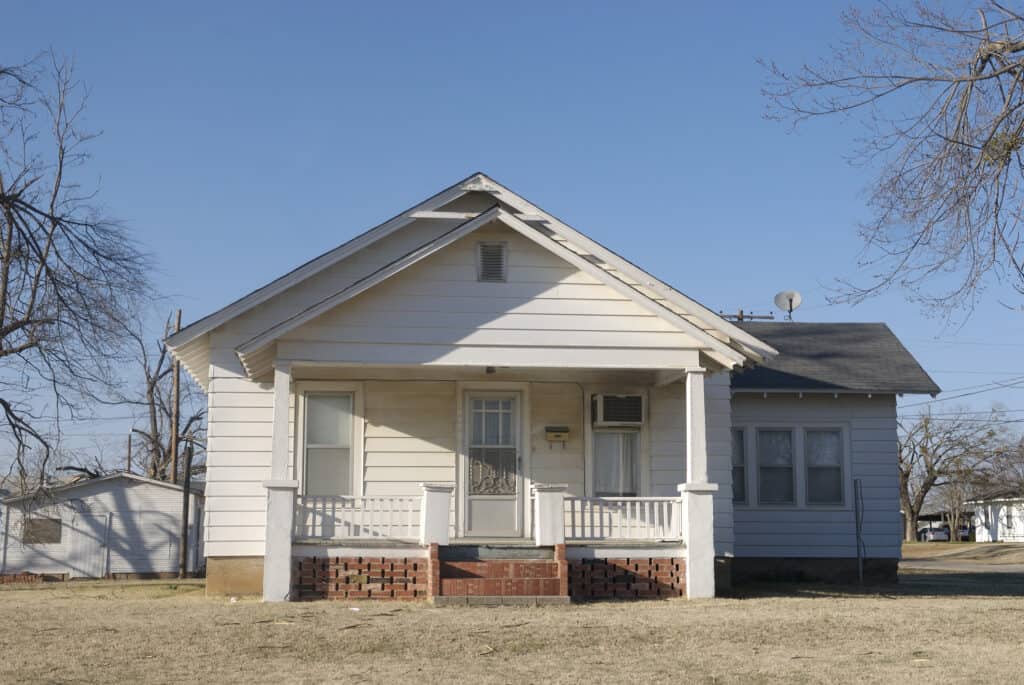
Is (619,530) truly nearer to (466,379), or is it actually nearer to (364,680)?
(466,379)

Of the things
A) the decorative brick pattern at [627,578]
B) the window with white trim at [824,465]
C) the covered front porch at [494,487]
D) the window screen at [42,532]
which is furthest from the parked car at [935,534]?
the decorative brick pattern at [627,578]

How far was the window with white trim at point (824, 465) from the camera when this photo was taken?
20875 millimetres

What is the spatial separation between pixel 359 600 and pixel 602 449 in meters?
4.73

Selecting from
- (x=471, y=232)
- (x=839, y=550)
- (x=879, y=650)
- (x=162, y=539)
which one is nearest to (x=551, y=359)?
(x=471, y=232)

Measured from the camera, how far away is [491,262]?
15977 mm

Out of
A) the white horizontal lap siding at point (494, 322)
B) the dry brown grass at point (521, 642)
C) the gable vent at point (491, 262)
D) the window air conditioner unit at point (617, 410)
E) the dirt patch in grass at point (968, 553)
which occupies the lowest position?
the dirt patch in grass at point (968, 553)

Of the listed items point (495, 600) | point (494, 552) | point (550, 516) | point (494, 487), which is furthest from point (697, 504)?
point (494, 487)

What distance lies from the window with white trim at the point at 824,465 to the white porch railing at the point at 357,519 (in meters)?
8.08

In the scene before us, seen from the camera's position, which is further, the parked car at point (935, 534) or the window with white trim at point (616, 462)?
the parked car at point (935, 534)

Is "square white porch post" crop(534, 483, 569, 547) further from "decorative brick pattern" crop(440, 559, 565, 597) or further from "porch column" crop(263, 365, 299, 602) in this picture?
"porch column" crop(263, 365, 299, 602)

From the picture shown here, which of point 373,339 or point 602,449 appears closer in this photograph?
point 373,339

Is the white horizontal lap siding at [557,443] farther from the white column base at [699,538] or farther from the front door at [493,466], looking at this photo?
the white column base at [699,538]

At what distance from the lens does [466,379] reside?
1762 centimetres

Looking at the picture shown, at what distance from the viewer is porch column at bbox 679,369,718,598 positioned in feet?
51.3
